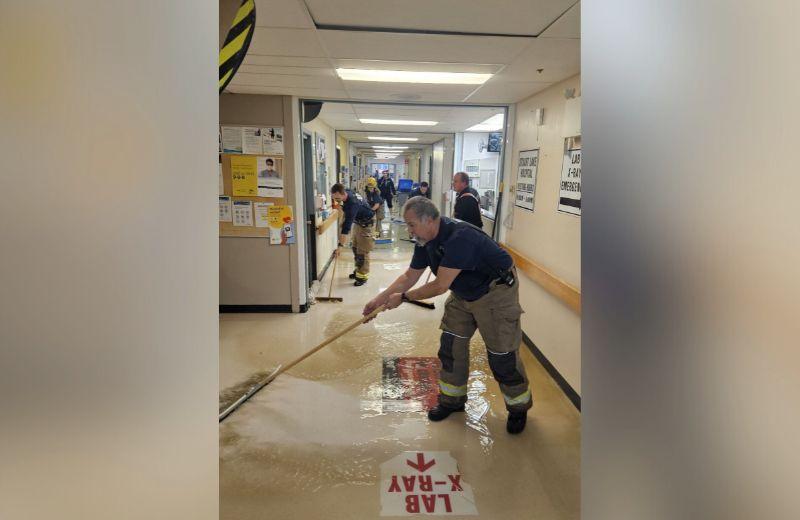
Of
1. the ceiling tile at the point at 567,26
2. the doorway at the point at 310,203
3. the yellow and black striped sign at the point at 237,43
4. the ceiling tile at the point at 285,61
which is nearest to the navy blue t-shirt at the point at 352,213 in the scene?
the doorway at the point at 310,203

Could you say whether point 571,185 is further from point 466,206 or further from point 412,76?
point 466,206

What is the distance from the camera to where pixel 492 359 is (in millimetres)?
2834

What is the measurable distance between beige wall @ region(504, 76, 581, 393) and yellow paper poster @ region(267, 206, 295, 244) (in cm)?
240

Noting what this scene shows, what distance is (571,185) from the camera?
3139mm

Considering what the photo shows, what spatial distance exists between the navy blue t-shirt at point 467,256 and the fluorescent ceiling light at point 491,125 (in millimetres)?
3938

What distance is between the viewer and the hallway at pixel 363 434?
2.28 m

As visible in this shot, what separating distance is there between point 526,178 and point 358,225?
2671 millimetres

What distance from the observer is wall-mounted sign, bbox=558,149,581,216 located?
3.01 meters

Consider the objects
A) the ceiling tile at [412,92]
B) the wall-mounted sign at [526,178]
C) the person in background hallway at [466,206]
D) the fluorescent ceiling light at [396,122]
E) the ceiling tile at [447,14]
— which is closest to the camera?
the ceiling tile at [447,14]

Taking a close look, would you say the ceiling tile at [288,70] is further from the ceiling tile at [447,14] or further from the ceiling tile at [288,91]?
the ceiling tile at [447,14]
